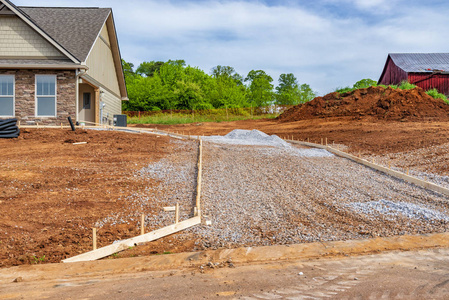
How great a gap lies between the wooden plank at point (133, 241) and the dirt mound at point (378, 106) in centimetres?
1823

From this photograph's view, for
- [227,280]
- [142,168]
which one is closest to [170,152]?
[142,168]

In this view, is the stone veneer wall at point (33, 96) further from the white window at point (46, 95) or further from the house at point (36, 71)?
the white window at point (46, 95)

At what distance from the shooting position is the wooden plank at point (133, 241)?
17.1 ft

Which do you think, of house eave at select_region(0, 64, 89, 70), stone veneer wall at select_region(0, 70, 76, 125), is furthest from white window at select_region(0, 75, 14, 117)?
house eave at select_region(0, 64, 89, 70)

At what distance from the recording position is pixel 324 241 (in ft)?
19.5

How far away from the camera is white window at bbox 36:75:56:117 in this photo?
15469 mm

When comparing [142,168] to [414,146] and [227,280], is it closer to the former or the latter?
[227,280]

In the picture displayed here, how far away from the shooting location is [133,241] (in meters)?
5.73

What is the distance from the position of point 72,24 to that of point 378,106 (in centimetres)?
1860

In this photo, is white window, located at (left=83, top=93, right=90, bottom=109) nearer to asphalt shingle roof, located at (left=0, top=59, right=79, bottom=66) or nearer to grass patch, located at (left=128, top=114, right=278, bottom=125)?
asphalt shingle roof, located at (left=0, top=59, right=79, bottom=66)

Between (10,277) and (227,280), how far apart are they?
274 centimetres

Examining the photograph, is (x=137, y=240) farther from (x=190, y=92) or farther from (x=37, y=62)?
(x=190, y=92)

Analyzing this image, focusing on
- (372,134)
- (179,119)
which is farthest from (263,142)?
(179,119)

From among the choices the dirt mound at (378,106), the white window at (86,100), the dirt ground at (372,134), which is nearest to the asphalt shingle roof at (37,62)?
the white window at (86,100)
